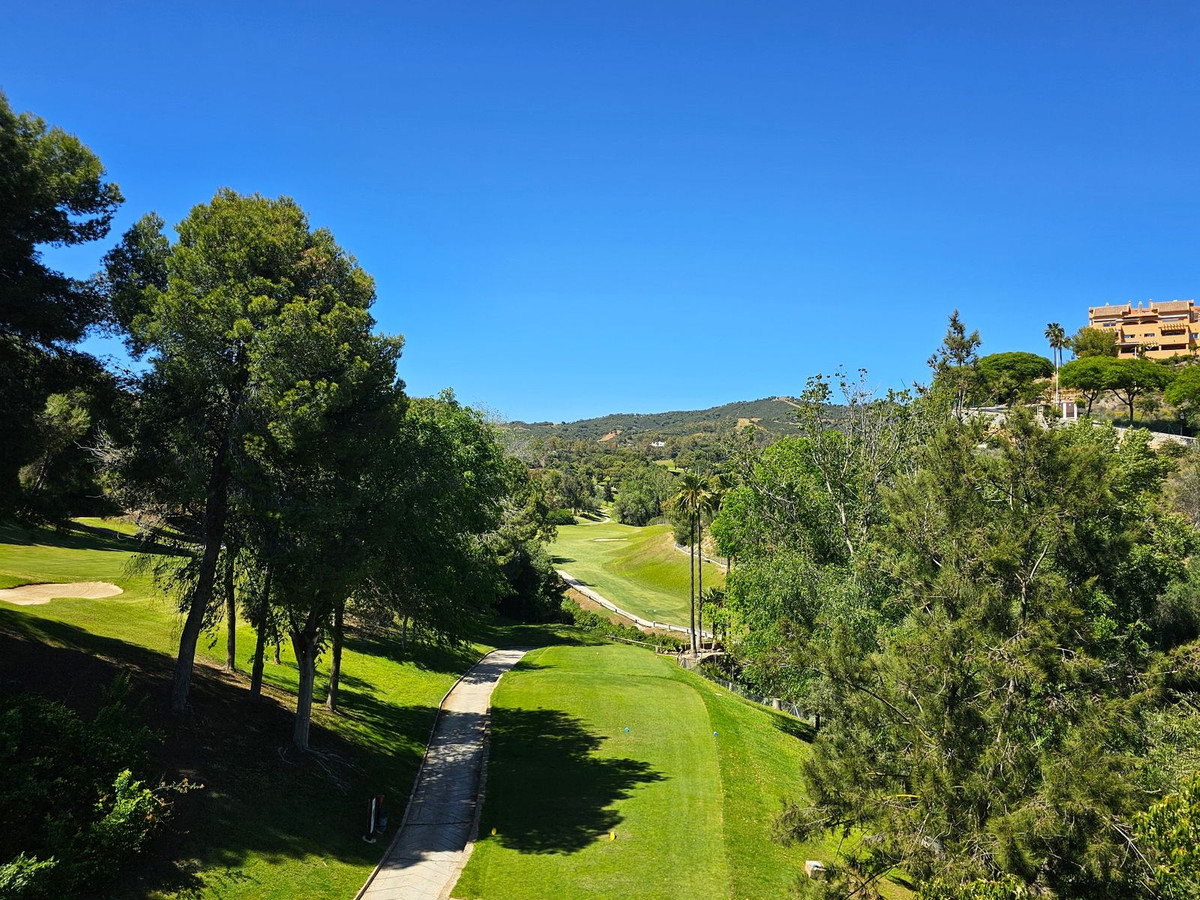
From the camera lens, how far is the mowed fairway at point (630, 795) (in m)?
15.9

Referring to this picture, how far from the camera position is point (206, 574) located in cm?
1695

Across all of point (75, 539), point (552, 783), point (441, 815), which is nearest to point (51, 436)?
point (441, 815)

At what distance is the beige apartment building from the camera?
115 metres

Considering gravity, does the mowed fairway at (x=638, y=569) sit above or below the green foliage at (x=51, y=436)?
below

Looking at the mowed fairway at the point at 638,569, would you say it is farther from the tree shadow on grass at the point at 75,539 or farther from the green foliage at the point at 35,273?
the green foliage at the point at 35,273

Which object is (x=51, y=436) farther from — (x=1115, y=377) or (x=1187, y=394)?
(x=1115, y=377)

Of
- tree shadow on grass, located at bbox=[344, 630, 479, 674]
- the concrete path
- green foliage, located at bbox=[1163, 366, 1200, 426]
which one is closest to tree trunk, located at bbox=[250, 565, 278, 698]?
the concrete path

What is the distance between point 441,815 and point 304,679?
17.4 ft

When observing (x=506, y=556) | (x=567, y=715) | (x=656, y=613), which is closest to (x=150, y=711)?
(x=567, y=715)

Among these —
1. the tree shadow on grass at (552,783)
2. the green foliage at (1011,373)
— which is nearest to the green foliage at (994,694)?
the tree shadow on grass at (552,783)

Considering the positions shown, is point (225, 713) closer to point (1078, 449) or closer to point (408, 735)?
point (408, 735)

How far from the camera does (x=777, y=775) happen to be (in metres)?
23.7

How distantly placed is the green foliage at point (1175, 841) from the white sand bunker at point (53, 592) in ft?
93.8

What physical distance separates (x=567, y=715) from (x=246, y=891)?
52.9 feet
